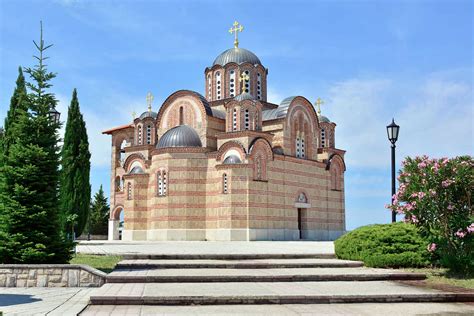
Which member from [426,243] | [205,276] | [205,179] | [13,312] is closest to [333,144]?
[205,179]

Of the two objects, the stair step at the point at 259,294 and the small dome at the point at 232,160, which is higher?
the small dome at the point at 232,160

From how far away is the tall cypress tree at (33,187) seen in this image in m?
11.9

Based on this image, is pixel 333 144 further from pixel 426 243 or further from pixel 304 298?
pixel 304 298

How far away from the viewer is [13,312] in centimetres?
823

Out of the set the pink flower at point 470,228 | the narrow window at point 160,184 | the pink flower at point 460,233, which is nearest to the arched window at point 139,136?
the narrow window at point 160,184

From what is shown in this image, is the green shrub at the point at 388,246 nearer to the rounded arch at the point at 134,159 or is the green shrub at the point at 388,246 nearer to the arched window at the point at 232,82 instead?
the rounded arch at the point at 134,159

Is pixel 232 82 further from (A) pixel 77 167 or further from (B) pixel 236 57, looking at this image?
(A) pixel 77 167

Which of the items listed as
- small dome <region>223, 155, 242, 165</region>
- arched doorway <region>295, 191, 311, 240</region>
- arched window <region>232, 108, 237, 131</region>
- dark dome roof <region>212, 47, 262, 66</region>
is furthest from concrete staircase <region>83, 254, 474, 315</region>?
dark dome roof <region>212, 47, 262, 66</region>

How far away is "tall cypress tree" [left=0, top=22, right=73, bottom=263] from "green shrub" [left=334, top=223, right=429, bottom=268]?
7.76m

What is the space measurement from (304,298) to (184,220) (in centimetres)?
2380

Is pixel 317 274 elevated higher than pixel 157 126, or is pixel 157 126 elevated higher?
pixel 157 126

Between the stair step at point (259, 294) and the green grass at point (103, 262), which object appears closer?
the stair step at point (259, 294)

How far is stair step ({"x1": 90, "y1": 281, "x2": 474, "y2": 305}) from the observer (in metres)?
9.20

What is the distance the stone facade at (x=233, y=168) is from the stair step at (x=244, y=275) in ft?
62.4
